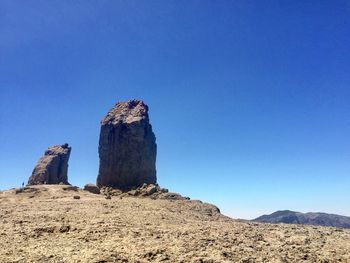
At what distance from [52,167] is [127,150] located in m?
21.1

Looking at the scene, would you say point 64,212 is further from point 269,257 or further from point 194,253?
point 269,257

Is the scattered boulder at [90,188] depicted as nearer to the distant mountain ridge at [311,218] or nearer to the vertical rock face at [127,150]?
the vertical rock face at [127,150]

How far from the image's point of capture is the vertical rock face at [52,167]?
200 feet

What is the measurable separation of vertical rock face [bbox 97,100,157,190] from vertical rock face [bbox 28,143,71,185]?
1478 cm

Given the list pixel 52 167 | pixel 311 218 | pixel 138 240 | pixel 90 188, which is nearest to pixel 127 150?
pixel 90 188

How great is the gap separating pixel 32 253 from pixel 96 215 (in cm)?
882

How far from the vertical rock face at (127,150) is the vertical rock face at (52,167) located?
48.5 feet

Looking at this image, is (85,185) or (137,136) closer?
(85,185)

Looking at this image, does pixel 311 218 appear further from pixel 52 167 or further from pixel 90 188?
pixel 90 188

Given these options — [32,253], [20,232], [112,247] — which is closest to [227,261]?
[112,247]

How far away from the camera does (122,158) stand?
160 feet

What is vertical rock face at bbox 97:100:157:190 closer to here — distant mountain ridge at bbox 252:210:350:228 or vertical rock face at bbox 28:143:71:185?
vertical rock face at bbox 28:143:71:185

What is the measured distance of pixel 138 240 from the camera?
1753 centimetres

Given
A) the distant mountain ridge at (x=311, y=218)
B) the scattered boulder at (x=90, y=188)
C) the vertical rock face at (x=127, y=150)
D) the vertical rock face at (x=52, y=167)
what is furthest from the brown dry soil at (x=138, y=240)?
the distant mountain ridge at (x=311, y=218)
